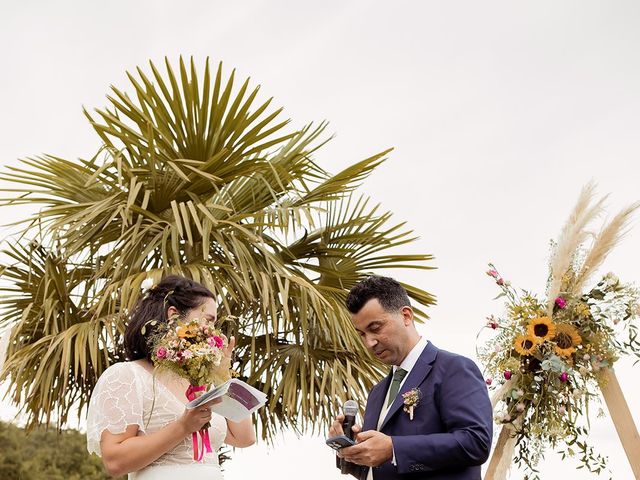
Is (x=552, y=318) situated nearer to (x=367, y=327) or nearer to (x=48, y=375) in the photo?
(x=367, y=327)

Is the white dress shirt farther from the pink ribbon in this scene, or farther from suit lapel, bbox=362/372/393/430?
the pink ribbon

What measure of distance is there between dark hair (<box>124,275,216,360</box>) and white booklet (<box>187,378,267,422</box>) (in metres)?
0.41

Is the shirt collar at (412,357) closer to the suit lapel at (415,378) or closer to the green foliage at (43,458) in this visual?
the suit lapel at (415,378)

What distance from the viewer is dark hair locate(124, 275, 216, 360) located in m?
3.13

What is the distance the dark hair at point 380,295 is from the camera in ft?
10.1

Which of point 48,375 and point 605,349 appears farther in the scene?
point 48,375

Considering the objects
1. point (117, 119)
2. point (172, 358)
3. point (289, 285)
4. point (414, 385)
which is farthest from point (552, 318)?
point (117, 119)

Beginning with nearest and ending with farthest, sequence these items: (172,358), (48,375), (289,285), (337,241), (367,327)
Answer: (172,358)
(367,327)
(48,375)
(289,285)
(337,241)

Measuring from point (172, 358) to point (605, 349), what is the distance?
7.06 feet

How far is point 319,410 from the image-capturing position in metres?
6.84

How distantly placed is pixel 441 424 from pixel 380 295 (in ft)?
1.75

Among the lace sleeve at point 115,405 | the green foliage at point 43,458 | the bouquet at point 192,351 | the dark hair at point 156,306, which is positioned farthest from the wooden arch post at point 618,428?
the green foliage at point 43,458

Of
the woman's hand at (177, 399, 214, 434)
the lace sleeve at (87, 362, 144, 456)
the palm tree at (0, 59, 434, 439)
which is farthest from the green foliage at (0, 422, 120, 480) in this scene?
the woman's hand at (177, 399, 214, 434)

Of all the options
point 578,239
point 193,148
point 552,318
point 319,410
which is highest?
point 193,148
